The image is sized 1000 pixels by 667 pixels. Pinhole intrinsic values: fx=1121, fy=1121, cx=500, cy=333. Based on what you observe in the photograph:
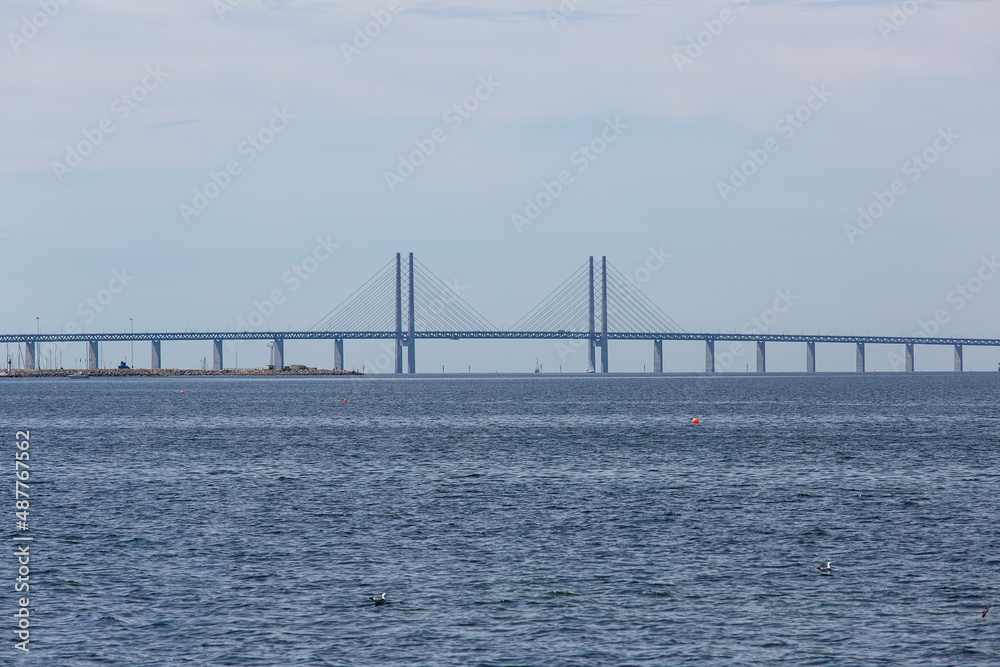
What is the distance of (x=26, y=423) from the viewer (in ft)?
230

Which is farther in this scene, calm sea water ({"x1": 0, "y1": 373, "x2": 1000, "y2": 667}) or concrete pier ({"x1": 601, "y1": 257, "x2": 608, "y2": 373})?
concrete pier ({"x1": 601, "y1": 257, "x2": 608, "y2": 373})

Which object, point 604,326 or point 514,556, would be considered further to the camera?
point 604,326

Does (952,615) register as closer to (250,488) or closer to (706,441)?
(250,488)

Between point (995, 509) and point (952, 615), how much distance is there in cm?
1211

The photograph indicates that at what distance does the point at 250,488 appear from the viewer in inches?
1332

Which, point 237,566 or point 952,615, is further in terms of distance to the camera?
point 237,566

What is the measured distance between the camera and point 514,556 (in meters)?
22.5

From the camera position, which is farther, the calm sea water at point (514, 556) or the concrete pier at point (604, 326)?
the concrete pier at point (604, 326)

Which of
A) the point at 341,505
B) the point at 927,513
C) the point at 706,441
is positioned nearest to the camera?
the point at 927,513

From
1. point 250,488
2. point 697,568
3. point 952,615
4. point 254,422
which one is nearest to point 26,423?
point 254,422

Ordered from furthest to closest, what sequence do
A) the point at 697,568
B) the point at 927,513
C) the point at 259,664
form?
the point at 927,513
the point at 697,568
the point at 259,664

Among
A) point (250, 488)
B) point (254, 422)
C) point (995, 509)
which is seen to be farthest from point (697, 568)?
point (254, 422)

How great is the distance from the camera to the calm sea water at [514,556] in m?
16.5

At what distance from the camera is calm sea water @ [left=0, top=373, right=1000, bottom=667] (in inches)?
651
